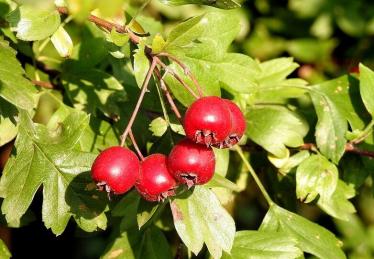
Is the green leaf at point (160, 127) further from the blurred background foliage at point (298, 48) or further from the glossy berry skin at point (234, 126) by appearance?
the blurred background foliage at point (298, 48)

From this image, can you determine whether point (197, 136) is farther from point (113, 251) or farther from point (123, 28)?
point (113, 251)

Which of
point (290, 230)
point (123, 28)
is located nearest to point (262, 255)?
point (290, 230)

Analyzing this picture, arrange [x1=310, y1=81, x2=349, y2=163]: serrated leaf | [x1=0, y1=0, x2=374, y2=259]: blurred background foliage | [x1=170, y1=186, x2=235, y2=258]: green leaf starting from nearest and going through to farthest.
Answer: [x1=170, y1=186, x2=235, y2=258]: green leaf < [x1=310, y1=81, x2=349, y2=163]: serrated leaf < [x1=0, y1=0, x2=374, y2=259]: blurred background foliage

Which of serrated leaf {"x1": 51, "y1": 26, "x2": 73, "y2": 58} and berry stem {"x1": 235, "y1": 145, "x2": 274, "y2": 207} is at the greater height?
serrated leaf {"x1": 51, "y1": 26, "x2": 73, "y2": 58}

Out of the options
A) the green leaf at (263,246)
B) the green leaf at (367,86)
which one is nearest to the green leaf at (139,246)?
the green leaf at (263,246)

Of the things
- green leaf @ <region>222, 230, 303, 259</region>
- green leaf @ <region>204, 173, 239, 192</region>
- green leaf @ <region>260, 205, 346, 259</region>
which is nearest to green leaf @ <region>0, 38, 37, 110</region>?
green leaf @ <region>204, 173, 239, 192</region>

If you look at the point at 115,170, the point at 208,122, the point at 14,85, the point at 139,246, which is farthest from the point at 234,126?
the point at 139,246

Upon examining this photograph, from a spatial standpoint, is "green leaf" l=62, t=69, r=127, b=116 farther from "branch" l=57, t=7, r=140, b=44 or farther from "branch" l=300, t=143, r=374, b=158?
"branch" l=300, t=143, r=374, b=158
